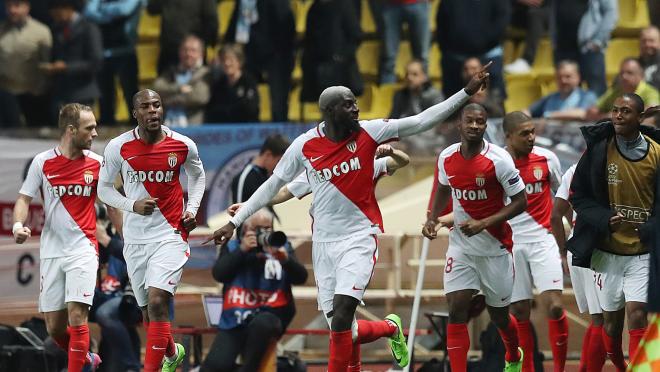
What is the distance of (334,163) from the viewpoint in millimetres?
12961

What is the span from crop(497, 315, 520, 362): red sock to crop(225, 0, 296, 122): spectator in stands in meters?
6.35

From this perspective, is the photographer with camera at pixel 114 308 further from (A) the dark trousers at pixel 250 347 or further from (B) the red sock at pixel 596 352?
(B) the red sock at pixel 596 352

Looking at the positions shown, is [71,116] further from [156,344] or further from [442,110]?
[442,110]

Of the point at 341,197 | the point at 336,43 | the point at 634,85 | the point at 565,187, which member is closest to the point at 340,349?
the point at 341,197

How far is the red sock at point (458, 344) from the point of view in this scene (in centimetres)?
1355

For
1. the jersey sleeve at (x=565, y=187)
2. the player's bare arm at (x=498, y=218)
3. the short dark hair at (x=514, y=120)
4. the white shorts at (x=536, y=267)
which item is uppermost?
the short dark hair at (x=514, y=120)

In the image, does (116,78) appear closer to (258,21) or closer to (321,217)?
(258,21)

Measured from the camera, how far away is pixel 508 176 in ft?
43.7

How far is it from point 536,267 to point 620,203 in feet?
7.37

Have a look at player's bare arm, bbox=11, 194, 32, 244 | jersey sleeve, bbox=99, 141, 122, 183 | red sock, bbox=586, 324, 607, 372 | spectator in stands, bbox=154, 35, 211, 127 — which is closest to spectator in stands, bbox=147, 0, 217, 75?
spectator in stands, bbox=154, 35, 211, 127

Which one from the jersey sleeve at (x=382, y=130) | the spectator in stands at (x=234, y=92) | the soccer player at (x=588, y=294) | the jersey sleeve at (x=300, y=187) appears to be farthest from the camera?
the spectator in stands at (x=234, y=92)

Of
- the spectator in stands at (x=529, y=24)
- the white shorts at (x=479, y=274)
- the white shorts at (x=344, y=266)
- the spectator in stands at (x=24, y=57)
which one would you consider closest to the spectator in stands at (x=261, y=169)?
the white shorts at (x=344, y=266)

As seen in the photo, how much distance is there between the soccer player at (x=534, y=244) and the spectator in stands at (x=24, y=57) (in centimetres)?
743

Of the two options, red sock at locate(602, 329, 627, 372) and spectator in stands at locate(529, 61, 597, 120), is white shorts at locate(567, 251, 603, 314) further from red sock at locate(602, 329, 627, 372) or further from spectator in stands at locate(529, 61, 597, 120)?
spectator in stands at locate(529, 61, 597, 120)
